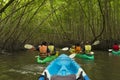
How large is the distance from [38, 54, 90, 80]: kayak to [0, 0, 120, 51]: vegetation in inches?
298

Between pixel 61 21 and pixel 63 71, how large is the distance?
870 inches

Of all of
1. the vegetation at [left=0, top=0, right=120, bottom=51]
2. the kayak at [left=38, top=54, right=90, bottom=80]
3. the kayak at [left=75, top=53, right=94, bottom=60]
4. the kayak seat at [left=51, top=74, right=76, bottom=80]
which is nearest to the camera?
the kayak at [left=38, top=54, right=90, bottom=80]

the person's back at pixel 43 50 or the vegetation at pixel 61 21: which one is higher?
the vegetation at pixel 61 21

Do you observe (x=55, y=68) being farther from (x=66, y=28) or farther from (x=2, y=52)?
(x=66, y=28)

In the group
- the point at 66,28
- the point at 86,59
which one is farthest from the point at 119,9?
the point at 86,59

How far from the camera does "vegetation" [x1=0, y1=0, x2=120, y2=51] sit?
19.4 m

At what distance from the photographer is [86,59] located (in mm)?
17250

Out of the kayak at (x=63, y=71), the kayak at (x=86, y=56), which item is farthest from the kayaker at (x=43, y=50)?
the kayak at (x=63, y=71)

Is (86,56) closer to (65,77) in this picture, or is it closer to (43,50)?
(43,50)

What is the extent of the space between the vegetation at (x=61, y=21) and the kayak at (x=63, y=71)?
7562mm

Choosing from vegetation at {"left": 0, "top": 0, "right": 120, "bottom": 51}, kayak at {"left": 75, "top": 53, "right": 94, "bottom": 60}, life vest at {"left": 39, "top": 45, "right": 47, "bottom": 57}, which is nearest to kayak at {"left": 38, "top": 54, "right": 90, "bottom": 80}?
life vest at {"left": 39, "top": 45, "right": 47, "bottom": 57}

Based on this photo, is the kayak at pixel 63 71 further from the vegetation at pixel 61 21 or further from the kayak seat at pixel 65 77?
the vegetation at pixel 61 21

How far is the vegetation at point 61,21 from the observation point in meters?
19.4

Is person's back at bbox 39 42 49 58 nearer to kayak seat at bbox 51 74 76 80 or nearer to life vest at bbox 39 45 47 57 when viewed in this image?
life vest at bbox 39 45 47 57
